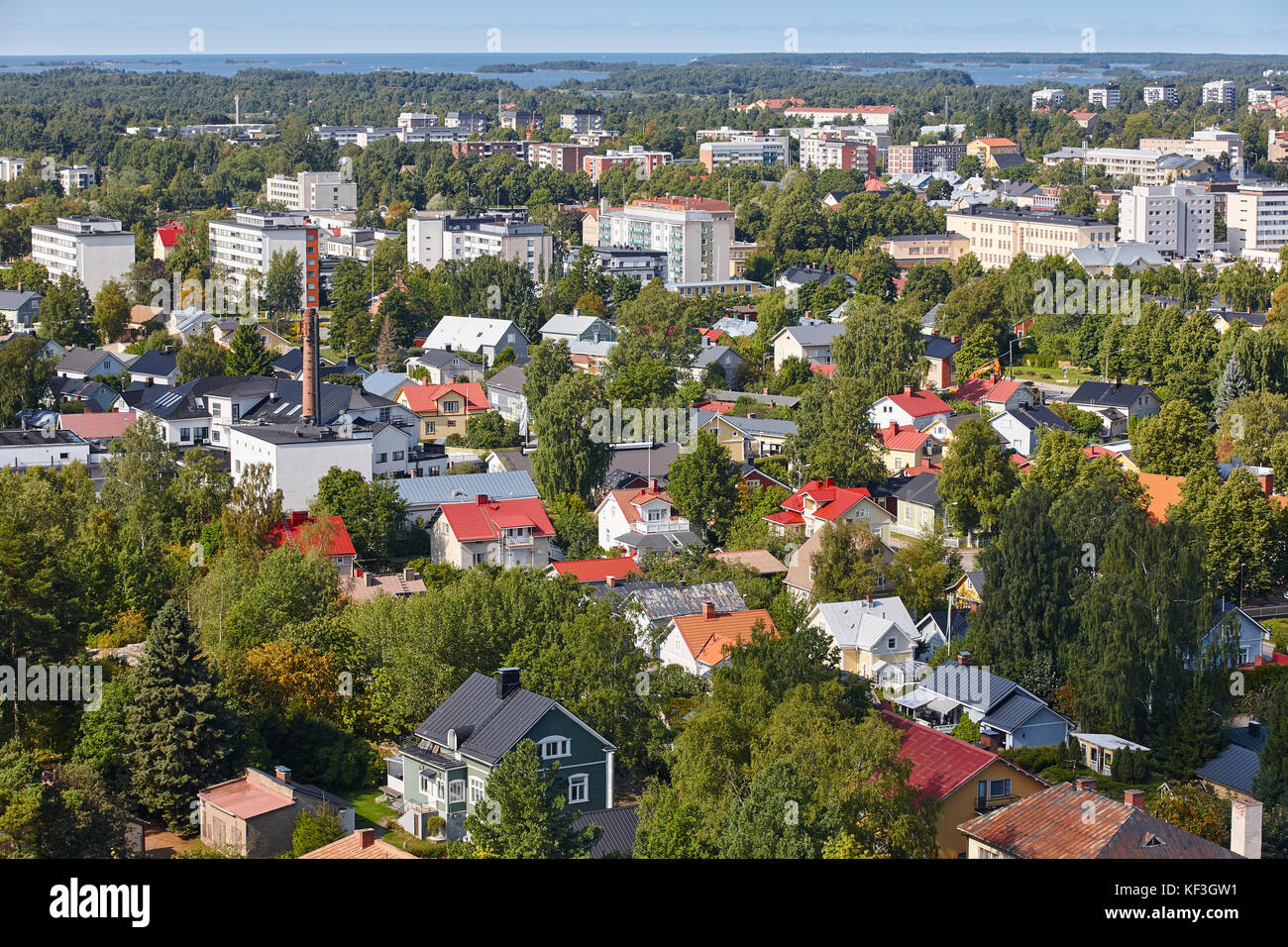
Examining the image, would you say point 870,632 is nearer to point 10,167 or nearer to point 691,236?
point 691,236

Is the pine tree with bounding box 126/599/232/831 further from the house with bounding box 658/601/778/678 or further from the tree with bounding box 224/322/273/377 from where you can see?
the tree with bounding box 224/322/273/377

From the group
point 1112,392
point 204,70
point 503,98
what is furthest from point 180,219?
point 204,70

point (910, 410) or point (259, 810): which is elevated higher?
point (910, 410)

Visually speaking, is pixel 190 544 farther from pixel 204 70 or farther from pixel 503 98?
pixel 204 70

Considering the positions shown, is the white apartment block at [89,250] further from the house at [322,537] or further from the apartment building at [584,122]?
the apartment building at [584,122]

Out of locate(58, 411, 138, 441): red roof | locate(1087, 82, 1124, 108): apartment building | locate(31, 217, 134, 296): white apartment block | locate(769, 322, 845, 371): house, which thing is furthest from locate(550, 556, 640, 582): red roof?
locate(1087, 82, 1124, 108): apartment building

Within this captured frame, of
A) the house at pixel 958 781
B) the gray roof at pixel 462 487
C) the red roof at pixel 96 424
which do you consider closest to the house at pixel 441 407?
the red roof at pixel 96 424

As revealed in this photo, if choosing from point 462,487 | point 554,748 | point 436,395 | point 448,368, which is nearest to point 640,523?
point 462,487
